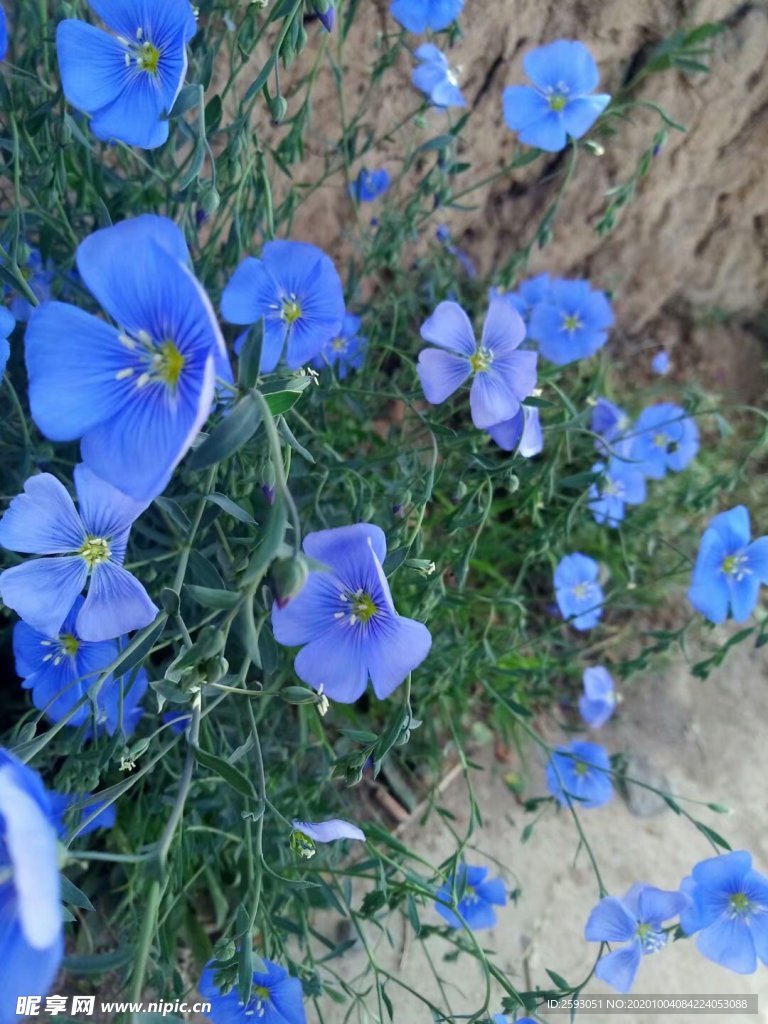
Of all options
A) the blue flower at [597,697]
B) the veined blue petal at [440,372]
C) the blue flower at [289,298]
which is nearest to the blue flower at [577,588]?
the blue flower at [597,697]

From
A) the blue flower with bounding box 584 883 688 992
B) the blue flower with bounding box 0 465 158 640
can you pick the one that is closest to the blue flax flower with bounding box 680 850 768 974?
the blue flower with bounding box 584 883 688 992

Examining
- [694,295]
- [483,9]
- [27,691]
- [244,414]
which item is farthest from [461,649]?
[694,295]

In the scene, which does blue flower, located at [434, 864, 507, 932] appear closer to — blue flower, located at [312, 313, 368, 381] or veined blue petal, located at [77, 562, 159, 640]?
veined blue petal, located at [77, 562, 159, 640]

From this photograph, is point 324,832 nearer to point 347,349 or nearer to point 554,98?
point 347,349

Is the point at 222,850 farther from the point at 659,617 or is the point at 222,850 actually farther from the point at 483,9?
the point at 483,9

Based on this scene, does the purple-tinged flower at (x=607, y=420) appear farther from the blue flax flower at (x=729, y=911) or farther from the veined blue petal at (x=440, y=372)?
the blue flax flower at (x=729, y=911)

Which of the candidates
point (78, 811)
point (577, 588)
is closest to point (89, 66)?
point (78, 811)
